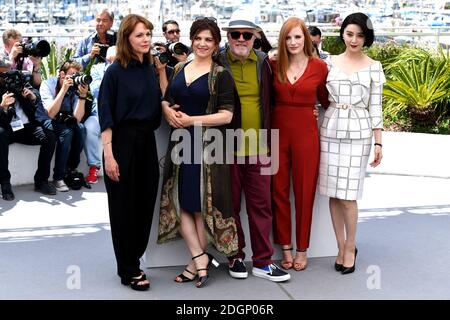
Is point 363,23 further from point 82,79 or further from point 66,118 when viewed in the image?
point 66,118

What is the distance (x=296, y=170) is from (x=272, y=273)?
700 millimetres

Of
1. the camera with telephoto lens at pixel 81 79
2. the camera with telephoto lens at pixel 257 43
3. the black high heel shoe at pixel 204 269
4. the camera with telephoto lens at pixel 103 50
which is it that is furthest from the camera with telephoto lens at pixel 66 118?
the black high heel shoe at pixel 204 269

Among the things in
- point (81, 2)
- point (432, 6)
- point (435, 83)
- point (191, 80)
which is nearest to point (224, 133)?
point (191, 80)

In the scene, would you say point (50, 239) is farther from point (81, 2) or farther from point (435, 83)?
point (81, 2)

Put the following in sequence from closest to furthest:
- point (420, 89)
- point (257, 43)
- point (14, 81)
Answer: point (257, 43) → point (14, 81) → point (420, 89)

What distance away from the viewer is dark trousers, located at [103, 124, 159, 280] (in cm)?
455

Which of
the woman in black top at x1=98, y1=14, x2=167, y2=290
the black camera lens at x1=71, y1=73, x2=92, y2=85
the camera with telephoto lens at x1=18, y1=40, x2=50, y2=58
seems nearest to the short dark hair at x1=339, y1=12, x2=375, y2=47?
the woman in black top at x1=98, y1=14, x2=167, y2=290

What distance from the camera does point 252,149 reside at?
4.82m

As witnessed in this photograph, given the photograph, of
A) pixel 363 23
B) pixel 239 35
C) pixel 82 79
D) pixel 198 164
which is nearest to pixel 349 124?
pixel 363 23

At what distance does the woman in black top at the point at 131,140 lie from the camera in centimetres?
449

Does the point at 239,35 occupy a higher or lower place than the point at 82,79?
higher

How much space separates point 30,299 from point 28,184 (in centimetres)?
333

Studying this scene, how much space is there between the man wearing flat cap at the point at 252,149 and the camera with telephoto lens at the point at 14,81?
2949 millimetres

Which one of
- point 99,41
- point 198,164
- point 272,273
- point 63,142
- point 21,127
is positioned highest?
point 99,41
